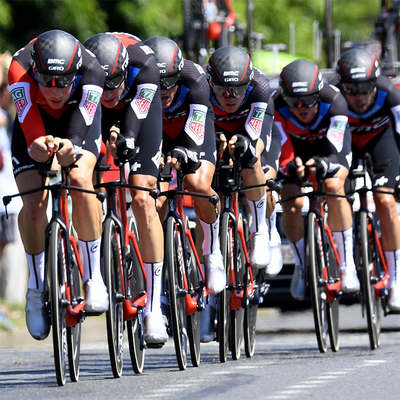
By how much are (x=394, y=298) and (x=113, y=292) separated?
343 centimetres

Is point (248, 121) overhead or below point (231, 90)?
below

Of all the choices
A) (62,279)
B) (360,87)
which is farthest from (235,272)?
(62,279)

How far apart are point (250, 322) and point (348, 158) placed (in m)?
1.74

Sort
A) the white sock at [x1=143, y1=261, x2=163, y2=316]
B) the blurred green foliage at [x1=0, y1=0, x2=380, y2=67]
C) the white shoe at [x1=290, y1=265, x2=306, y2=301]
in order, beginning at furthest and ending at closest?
the blurred green foliage at [x1=0, y1=0, x2=380, y2=67]
the white shoe at [x1=290, y1=265, x2=306, y2=301]
the white sock at [x1=143, y1=261, x2=163, y2=316]

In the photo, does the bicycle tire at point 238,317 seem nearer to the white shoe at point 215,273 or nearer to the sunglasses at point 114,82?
the white shoe at point 215,273

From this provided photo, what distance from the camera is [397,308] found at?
10.3 metres

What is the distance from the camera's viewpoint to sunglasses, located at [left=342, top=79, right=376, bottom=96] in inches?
418

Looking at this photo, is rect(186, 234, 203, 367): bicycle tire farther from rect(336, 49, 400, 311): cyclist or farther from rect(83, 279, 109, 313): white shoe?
rect(336, 49, 400, 311): cyclist

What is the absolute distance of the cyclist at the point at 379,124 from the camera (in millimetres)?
10570

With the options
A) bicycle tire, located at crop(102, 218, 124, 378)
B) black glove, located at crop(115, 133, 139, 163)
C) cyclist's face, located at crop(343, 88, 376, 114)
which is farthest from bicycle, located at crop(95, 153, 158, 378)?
cyclist's face, located at crop(343, 88, 376, 114)

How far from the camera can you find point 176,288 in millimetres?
8359

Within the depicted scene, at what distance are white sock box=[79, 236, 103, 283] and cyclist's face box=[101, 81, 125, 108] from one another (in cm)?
117

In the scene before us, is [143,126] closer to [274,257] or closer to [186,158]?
[186,158]

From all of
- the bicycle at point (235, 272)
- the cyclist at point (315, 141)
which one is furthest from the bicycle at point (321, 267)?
the bicycle at point (235, 272)
